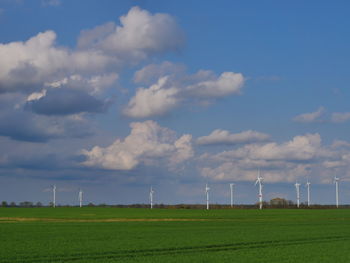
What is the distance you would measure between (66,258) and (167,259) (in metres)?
5.95

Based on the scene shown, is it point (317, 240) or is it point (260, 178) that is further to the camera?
point (260, 178)

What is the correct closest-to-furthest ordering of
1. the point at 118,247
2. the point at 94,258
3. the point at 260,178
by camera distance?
1. the point at 94,258
2. the point at 118,247
3. the point at 260,178

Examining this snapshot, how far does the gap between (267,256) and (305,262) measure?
3.49 meters

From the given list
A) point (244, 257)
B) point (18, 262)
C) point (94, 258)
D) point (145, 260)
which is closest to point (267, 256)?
point (244, 257)

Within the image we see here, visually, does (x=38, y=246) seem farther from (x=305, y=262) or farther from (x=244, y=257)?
(x=305, y=262)

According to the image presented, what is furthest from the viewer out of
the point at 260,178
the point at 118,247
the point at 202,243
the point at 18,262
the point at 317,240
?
the point at 260,178

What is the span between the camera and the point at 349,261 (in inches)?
1272

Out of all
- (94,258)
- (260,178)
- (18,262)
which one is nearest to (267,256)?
(94,258)

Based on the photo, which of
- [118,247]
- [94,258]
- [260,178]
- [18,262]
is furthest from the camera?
[260,178]

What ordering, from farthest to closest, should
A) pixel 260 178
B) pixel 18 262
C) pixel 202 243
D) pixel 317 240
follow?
pixel 260 178, pixel 317 240, pixel 202 243, pixel 18 262

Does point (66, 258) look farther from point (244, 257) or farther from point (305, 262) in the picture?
point (305, 262)

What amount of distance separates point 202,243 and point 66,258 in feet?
45.5

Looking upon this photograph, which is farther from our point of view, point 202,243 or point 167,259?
point 202,243

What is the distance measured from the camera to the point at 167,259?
1319 inches
